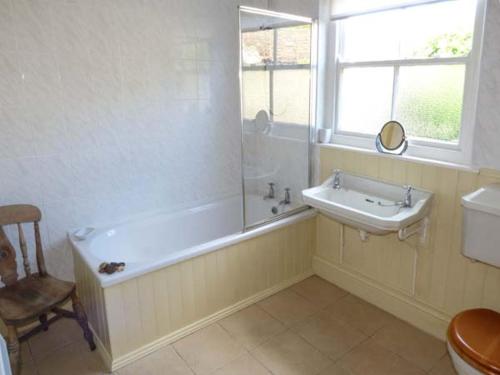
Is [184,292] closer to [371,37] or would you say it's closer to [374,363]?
[374,363]

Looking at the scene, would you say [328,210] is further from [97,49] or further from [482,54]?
[97,49]

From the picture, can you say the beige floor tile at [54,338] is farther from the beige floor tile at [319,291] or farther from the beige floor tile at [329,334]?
the beige floor tile at [319,291]

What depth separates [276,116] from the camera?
291 cm

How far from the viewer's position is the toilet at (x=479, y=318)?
1.54 meters

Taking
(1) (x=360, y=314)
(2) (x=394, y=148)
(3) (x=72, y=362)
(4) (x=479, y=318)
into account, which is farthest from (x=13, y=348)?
(2) (x=394, y=148)

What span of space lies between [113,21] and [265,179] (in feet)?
4.95

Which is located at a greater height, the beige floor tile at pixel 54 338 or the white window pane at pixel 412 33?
the white window pane at pixel 412 33

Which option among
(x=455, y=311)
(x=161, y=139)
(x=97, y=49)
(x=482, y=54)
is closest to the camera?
(x=482, y=54)

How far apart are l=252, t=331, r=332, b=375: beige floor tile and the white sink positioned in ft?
2.55

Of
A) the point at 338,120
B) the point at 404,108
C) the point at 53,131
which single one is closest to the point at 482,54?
the point at 404,108

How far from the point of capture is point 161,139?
9.25ft

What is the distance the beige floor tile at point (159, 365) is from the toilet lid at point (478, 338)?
1.34 m

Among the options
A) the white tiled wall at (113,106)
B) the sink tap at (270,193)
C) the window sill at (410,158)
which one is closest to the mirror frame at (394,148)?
the window sill at (410,158)

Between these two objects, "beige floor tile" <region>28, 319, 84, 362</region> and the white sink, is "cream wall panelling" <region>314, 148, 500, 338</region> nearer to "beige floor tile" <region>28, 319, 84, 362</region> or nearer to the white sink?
the white sink
